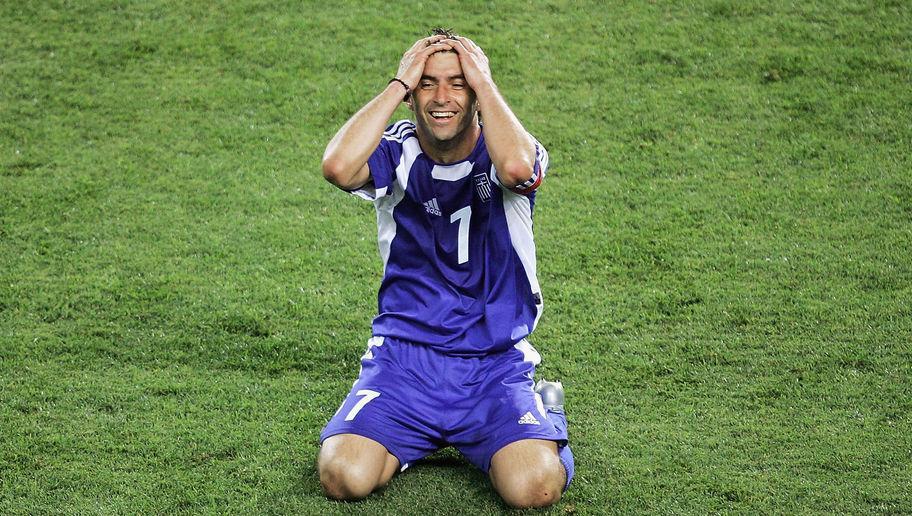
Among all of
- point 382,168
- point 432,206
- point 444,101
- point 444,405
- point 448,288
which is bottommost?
point 444,405

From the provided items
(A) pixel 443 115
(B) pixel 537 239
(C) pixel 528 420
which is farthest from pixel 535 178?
(B) pixel 537 239

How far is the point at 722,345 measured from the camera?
5.10 metres

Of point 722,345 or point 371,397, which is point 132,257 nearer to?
point 371,397

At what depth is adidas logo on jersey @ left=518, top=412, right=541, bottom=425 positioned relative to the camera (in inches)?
155

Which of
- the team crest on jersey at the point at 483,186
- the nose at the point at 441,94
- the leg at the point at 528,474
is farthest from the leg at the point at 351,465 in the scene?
the nose at the point at 441,94

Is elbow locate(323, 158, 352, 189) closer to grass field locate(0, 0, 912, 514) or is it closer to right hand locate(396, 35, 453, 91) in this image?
right hand locate(396, 35, 453, 91)

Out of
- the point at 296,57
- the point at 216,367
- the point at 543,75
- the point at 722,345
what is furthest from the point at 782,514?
the point at 296,57

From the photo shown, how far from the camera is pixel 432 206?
421cm

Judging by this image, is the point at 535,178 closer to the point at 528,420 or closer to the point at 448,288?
the point at 448,288

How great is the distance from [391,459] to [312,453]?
502 millimetres

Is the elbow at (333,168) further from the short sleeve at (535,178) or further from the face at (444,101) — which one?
the short sleeve at (535,178)

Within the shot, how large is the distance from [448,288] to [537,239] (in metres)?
1.91

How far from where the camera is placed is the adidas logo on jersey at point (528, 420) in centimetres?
394

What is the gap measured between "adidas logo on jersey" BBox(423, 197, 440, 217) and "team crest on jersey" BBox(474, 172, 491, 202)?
16 cm
